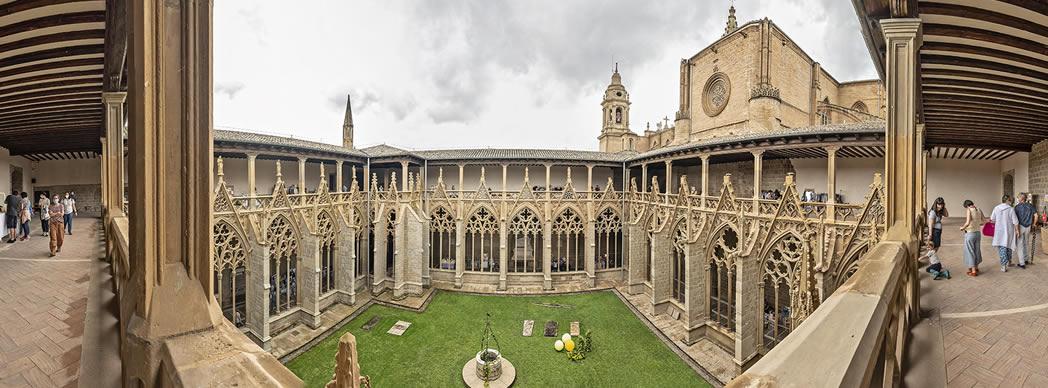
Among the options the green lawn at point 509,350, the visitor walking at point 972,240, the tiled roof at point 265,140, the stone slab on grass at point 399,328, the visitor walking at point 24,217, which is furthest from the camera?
the stone slab on grass at point 399,328

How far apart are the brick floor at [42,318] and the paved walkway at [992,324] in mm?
7307

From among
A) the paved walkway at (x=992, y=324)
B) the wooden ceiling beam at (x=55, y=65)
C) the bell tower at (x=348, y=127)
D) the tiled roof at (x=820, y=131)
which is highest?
the bell tower at (x=348, y=127)

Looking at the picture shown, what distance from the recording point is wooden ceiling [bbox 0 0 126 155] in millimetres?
4504

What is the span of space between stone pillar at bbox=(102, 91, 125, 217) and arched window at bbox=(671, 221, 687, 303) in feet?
53.9

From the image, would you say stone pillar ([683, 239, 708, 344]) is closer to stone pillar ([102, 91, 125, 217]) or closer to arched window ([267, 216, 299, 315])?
arched window ([267, 216, 299, 315])

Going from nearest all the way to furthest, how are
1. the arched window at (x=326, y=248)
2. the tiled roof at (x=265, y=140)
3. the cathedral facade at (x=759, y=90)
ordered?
the tiled roof at (x=265, y=140)
the arched window at (x=326, y=248)
the cathedral facade at (x=759, y=90)

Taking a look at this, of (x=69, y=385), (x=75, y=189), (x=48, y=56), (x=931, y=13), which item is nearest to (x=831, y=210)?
(x=931, y=13)

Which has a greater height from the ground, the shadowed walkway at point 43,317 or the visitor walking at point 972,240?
the visitor walking at point 972,240

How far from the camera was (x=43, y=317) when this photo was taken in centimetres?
416

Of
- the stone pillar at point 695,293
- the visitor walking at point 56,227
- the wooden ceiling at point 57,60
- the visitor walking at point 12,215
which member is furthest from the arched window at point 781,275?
the visitor walking at point 12,215

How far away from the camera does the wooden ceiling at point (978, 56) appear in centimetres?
414

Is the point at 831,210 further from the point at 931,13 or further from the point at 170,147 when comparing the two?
the point at 170,147

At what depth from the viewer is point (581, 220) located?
1980 centimetres

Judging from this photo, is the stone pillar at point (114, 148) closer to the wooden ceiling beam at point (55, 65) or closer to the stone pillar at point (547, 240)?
the wooden ceiling beam at point (55, 65)
